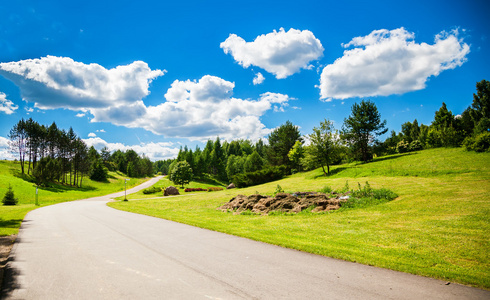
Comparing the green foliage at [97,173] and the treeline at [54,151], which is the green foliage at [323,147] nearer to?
the treeline at [54,151]

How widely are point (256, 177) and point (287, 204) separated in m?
27.8

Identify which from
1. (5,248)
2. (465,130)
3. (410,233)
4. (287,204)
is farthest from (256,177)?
(465,130)

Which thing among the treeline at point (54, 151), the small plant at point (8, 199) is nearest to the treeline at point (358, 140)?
the small plant at point (8, 199)

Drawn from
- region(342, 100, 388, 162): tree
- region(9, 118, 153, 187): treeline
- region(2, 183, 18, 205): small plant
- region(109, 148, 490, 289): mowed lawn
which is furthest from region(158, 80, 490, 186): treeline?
region(9, 118, 153, 187): treeline

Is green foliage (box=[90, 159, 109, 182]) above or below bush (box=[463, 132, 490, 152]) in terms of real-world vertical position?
below

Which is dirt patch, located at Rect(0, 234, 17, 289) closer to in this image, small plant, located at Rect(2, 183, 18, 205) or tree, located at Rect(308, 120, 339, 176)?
small plant, located at Rect(2, 183, 18, 205)

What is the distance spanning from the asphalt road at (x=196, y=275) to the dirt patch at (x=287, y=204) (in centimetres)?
715

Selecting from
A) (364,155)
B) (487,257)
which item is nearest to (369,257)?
(487,257)

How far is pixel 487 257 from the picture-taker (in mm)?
6016

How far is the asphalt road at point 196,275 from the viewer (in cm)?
431

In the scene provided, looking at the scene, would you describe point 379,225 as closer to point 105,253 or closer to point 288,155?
point 105,253

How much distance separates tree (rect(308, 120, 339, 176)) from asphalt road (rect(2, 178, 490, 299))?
111ft

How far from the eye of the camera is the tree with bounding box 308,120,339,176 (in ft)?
130

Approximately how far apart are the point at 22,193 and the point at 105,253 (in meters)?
47.8
